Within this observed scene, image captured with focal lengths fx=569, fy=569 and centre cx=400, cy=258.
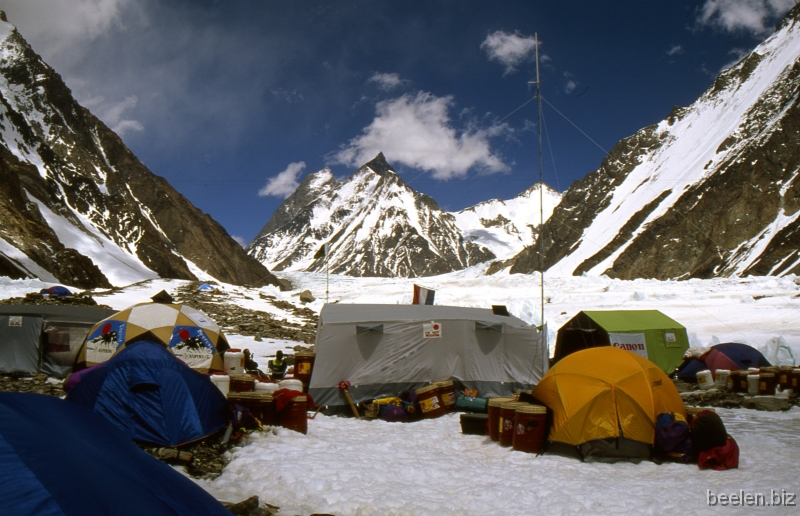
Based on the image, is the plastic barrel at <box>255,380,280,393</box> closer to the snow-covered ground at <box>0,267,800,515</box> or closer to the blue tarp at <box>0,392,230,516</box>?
the snow-covered ground at <box>0,267,800,515</box>

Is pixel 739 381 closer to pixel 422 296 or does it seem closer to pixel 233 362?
pixel 422 296

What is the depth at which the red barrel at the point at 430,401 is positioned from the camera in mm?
12094

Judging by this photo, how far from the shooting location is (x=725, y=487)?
22.2ft

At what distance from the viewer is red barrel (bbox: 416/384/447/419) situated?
12094 millimetres

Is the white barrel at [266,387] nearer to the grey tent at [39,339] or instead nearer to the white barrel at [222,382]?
the white barrel at [222,382]

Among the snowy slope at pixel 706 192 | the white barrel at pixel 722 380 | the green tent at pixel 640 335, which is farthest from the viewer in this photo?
the snowy slope at pixel 706 192

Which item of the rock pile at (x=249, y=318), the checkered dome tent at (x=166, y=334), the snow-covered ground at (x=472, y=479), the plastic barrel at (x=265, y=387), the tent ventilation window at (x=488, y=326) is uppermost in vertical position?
the rock pile at (x=249, y=318)

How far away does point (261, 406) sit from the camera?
9516 millimetres

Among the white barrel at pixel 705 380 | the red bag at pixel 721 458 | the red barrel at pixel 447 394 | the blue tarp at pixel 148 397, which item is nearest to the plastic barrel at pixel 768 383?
the white barrel at pixel 705 380

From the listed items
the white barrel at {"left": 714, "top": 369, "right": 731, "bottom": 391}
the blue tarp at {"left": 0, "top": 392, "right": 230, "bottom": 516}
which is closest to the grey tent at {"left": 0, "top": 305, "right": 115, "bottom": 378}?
the blue tarp at {"left": 0, "top": 392, "right": 230, "bottom": 516}

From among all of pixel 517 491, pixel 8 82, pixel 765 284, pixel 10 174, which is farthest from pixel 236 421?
pixel 8 82

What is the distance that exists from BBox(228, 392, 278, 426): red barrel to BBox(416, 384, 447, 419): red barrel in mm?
3647

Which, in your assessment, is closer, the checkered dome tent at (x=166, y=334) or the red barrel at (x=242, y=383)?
the red barrel at (x=242, y=383)

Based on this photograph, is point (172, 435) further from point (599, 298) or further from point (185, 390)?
point (599, 298)
